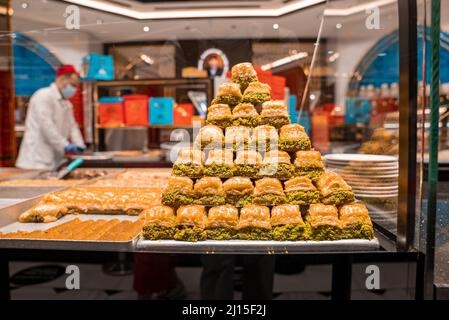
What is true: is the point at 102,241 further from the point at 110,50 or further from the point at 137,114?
the point at 137,114

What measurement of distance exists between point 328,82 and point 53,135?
5.47m

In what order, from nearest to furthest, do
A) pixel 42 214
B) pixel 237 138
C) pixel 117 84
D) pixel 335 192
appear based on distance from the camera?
pixel 335 192
pixel 237 138
pixel 42 214
pixel 117 84

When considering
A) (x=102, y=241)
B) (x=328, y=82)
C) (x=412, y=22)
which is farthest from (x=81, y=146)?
(x=328, y=82)

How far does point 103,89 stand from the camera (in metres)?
4.56

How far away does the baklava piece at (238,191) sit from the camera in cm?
145

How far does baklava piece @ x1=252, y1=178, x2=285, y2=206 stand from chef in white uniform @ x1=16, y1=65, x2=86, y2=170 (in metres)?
3.20

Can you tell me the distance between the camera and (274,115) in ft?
5.22

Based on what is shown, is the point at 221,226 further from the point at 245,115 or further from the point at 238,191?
the point at 245,115

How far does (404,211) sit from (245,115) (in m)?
0.67

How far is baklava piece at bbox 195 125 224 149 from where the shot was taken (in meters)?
1.52

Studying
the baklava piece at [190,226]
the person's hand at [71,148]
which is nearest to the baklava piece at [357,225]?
the baklava piece at [190,226]

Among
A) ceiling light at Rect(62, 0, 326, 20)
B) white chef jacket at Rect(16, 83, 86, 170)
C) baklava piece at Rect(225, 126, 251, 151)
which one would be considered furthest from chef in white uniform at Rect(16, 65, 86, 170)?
baklava piece at Rect(225, 126, 251, 151)

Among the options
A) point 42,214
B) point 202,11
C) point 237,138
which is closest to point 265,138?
point 237,138

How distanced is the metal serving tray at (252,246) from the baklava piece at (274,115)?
0.48 metres
